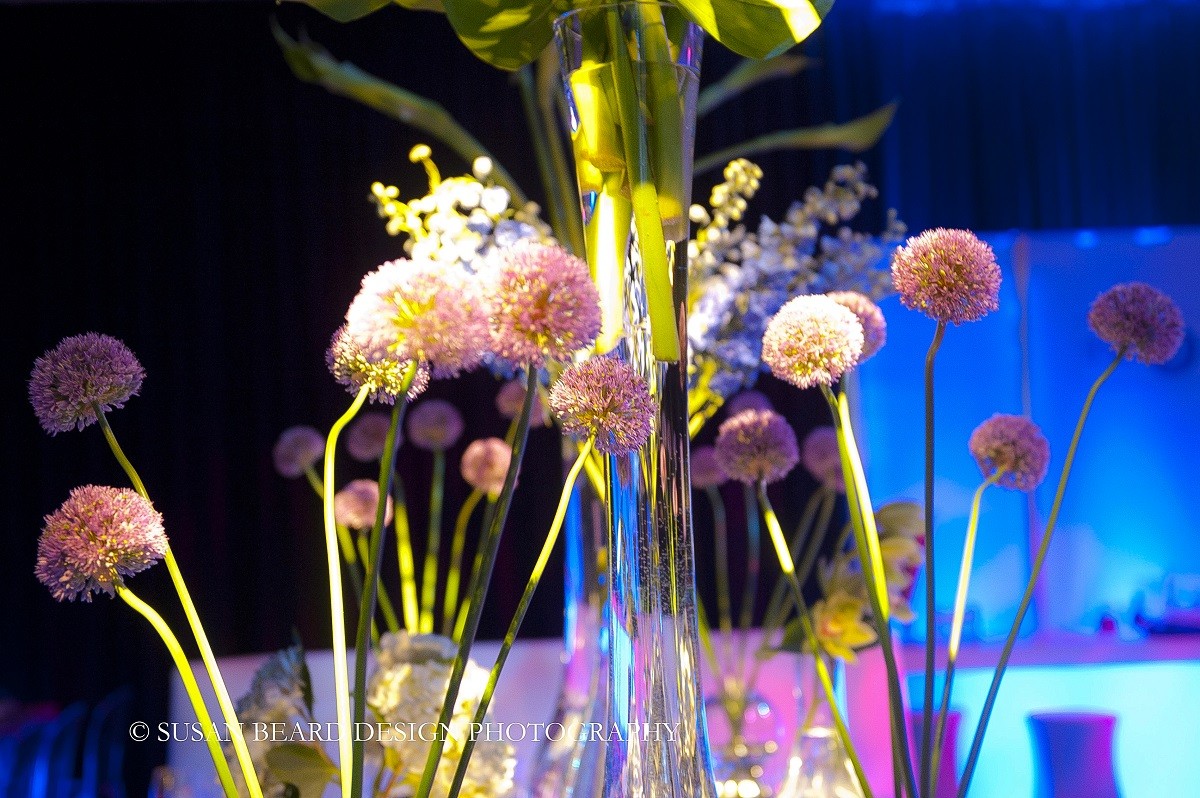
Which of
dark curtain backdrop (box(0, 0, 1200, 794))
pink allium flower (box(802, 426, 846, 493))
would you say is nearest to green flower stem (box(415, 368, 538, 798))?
pink allium flower (box(802, 426, 846, 493))

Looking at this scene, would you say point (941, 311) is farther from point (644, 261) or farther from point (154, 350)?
point (154, 350)

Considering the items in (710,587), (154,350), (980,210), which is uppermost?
(980,210)

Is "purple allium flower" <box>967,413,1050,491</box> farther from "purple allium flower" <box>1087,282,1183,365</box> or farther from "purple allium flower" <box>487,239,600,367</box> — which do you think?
"purple allium flower" <box>487,239,600,367</box>

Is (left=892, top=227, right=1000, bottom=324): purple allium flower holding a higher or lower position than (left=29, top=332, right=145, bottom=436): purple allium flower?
higher

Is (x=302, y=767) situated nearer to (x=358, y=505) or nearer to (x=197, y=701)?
(x=197, y=701)

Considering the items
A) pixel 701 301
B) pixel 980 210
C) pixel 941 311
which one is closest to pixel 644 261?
pixel 941 311

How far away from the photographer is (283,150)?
12.8 feet

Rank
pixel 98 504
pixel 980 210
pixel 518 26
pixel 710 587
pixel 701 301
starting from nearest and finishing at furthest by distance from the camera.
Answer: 1. pixel 98 504
2. pixel 518 26
3. pixel 701 301
4. pixel 980 210
5. pixel 710 587

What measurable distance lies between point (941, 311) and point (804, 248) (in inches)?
22.2

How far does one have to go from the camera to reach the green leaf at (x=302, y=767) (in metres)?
0.48

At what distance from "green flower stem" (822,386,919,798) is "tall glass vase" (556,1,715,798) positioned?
61 millimetres

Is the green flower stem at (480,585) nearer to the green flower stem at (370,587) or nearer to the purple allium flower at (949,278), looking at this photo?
the green flower stem at (370,587)

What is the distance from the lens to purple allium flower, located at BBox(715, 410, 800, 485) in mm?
539

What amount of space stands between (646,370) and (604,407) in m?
0.09
